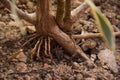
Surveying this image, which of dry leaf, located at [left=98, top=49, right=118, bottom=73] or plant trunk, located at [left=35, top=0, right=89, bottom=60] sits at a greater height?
plant trunk, located at [left=35, top=0, right=89, bottom=60]

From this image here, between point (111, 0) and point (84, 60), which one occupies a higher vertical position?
point (111, 0)

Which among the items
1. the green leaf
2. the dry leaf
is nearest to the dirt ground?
the dry leaf

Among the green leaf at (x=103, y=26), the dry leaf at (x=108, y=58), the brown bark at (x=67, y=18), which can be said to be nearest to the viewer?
the green leaf at (x=103, y=26)

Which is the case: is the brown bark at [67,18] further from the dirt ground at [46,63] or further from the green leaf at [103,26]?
the green leaf at [103,26]

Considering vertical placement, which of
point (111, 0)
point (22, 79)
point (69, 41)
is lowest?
point (22, 79)

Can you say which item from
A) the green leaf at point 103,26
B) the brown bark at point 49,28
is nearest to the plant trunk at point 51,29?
the brown bark at point 49,28

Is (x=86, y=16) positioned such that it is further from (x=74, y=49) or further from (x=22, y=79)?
(x=22, y=79)

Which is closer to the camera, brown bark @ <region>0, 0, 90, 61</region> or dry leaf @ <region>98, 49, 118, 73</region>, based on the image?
brown bark @ <region>0, 0, 90, 61</region>

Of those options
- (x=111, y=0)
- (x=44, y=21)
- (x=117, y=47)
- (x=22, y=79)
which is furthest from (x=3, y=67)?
(x=111, y=0)

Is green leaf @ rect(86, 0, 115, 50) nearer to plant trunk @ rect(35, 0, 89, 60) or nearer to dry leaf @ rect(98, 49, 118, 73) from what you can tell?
plant trunk @ rect(35, 0, 89, 60)

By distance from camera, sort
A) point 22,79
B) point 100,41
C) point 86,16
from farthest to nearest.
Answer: point 86,16, point 100,41, point 22,79

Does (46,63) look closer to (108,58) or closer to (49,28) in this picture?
(49,28)
